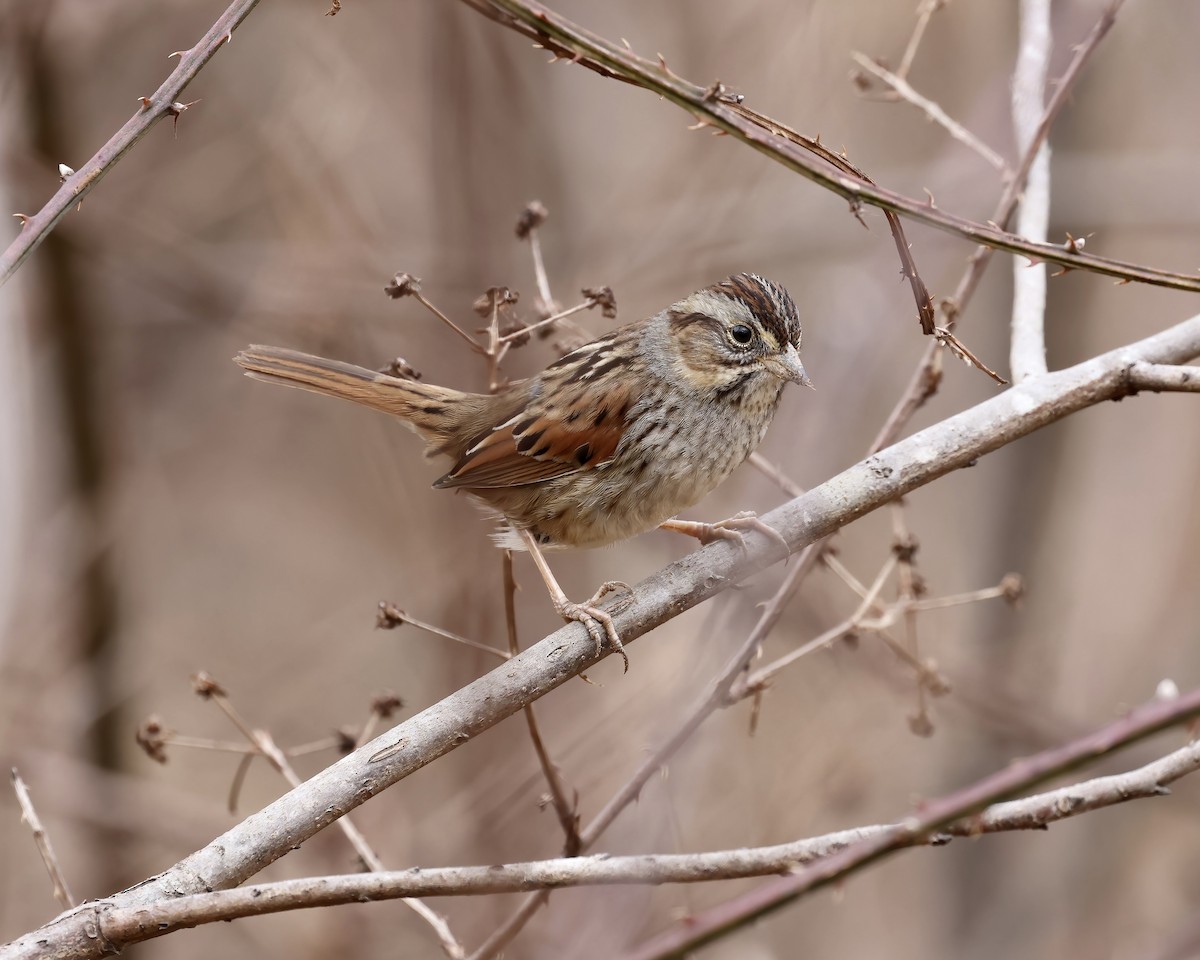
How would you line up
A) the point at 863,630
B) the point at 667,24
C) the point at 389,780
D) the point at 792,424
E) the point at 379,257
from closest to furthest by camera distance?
the point at 389,780
the point at 863,630
the point at 792,424
the point at 379,257
the point at 667,24

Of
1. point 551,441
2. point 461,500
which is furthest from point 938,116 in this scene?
point 461,500

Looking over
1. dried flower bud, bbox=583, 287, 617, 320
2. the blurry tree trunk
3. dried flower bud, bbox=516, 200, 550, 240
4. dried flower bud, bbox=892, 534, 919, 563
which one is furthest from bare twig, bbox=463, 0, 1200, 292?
the blurry tree trunk

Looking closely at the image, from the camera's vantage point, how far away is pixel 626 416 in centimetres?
377

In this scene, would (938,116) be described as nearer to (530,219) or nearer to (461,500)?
(530,219)

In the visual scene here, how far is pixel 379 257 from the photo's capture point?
6.10 metres

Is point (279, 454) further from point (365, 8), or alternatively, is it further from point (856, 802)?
point (856, 802)

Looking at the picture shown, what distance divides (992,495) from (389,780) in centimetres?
522

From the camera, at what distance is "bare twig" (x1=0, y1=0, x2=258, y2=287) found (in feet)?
6.20

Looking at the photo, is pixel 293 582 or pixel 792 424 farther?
pixel 293 582

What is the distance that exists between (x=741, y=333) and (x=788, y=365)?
0.60 feet

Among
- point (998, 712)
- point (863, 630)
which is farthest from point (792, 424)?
point (998, 712)

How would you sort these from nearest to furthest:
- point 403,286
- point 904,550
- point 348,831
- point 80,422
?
point 348,831 → point 403,286 → point 904,550 → point 80,422

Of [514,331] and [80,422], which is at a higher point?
[80,422]

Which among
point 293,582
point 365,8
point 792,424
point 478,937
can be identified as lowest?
point 478,937
